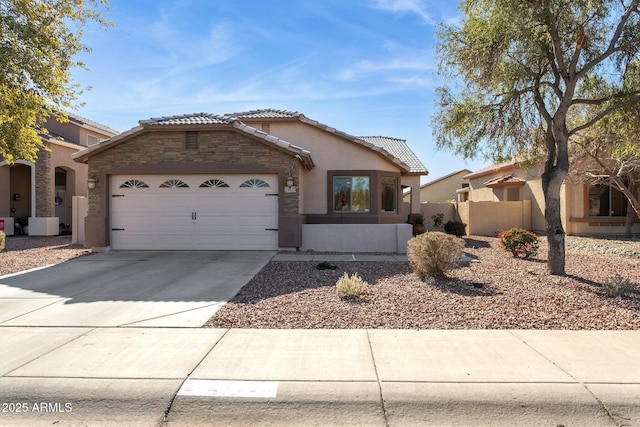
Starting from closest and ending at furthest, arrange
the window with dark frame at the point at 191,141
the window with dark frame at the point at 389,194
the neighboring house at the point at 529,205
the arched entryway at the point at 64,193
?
1. the window with dark frame at the point at 191,141
2. the window with dark frame at the point at 389,194
3. the neighboring house at the point at 529,205
4. the arched entryway at the point at 64,193

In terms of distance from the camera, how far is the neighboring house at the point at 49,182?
19.8 m

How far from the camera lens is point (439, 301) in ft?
23.0

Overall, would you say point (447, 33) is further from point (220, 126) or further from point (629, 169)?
point (629, 169)

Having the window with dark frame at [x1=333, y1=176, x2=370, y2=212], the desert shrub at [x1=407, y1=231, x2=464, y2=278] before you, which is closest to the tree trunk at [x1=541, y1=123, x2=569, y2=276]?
the desert shrub at [x1=407, y1=231, x2=464, y2=278]

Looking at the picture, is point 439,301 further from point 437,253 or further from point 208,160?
point 208,160

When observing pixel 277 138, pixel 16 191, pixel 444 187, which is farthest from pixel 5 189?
pixel 444 187

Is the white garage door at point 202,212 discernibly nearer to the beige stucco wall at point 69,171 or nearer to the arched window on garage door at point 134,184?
the arched window on garage door at point 134,184

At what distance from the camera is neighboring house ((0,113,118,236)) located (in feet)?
65.0

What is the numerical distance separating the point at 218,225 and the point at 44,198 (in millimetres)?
11996

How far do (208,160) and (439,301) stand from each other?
362 inches

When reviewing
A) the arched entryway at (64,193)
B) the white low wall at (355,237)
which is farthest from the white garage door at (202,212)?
the arched entryway at (64,193)

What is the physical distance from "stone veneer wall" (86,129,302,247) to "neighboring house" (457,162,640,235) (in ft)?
22.9

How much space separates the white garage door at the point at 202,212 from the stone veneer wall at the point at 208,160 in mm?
325

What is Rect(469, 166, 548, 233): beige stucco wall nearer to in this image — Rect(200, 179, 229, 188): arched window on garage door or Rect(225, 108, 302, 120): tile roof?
Rect(225, 108, 302, 120): tile roof
